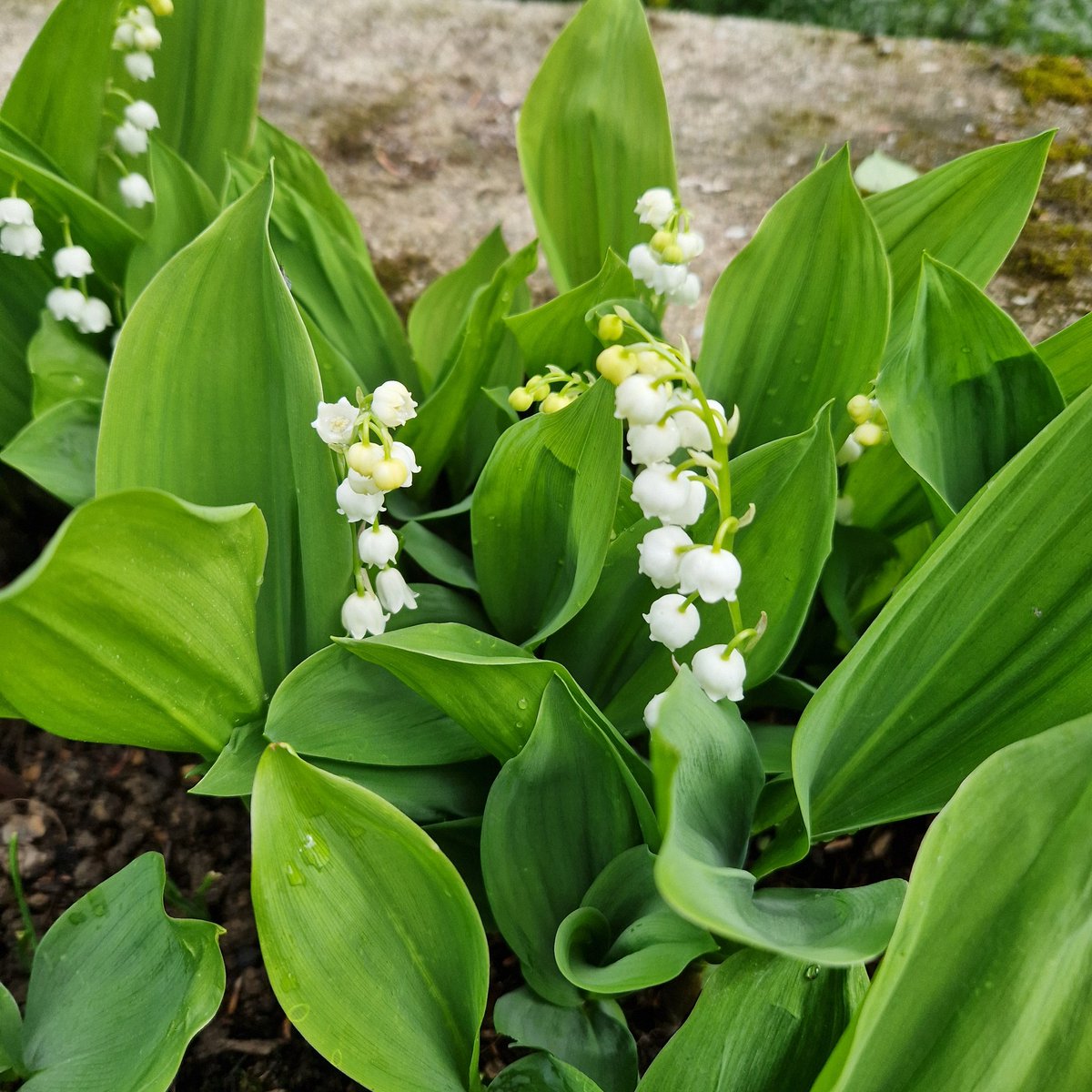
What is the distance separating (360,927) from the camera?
95cm

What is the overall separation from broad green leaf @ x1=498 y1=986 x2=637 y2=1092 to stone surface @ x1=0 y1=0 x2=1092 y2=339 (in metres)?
1.42

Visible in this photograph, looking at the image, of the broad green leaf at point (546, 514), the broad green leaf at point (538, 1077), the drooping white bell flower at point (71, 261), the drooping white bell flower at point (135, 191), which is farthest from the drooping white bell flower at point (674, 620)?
the drooping white bell flower at point (135, 191)

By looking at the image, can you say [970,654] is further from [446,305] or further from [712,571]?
[446,305]

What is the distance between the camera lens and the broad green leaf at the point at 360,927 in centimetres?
90

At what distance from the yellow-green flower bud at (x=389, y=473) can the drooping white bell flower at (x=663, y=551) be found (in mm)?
257

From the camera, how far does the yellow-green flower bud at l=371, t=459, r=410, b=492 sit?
948mm

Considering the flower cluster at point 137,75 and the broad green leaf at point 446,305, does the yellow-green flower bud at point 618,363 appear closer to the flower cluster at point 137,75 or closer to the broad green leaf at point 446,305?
the broad green leaf at point 446,305

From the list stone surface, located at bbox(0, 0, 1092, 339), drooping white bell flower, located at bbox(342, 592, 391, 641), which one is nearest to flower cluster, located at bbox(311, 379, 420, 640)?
drooping white bell flower, located at bbox(342, 592, 391, 641)

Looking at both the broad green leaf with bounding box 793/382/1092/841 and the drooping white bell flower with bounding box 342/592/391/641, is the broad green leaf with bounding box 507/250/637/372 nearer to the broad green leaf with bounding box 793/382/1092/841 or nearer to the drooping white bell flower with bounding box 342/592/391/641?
the drooping white bell flower with bounding box 342/592/391/641

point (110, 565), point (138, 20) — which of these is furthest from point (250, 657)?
point (138, 20)

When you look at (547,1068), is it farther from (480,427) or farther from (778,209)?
(778,209)

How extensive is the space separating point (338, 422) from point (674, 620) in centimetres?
41

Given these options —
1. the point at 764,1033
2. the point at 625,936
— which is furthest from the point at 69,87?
the point at 764,1033

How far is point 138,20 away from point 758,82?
170cm
